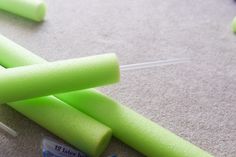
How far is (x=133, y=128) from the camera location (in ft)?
2.44

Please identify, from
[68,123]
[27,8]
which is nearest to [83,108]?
[68,123]

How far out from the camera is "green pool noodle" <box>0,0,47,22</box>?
1.08 meters

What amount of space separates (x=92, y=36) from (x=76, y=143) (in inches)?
17.8

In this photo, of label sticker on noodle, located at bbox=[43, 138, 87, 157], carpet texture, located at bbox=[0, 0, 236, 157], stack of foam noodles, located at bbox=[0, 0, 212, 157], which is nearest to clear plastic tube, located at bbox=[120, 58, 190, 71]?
carpet texture, located at bbox=[0, 0, 236, 157]

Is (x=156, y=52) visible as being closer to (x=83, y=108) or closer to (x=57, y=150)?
(x=83, y=108)

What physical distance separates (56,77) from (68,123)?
11 cm

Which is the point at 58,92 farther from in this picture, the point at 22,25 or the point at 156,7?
the point at 156,7

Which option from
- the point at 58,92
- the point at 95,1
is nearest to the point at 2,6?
the point at 95,1

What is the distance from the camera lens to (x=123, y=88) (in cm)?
90

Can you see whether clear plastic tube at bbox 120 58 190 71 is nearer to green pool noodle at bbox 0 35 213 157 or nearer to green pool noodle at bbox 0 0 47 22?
green pool noodle at bbox 0 35 213 157

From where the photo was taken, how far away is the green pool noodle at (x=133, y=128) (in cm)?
72

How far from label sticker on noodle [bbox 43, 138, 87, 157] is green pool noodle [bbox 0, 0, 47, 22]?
526 mm

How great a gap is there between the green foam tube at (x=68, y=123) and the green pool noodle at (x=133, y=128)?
2 cm

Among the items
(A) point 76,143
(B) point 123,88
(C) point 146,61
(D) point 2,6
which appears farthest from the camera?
(D) point 2,6
